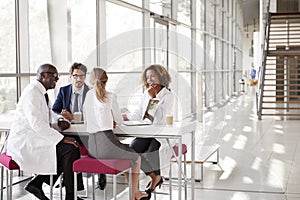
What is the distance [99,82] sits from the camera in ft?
13.1

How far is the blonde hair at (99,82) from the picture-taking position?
3.98 m

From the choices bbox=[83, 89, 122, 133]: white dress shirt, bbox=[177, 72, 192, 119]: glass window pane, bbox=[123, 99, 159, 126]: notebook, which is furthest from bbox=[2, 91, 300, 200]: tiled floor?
bbox=[83, 89, 122, 133]: white dress shirt

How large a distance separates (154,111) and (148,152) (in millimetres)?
458

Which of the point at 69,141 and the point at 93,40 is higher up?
the point at 93,40

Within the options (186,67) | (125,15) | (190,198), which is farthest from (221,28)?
(190,198)

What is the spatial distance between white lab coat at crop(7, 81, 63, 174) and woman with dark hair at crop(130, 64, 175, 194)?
2.87ft

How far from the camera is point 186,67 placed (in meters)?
12.2

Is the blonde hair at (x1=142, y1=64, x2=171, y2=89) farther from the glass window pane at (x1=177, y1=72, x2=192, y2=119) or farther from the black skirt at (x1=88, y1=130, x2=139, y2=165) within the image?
the glass window pane at (x1=177, y1=72, x2=192, y2=119)

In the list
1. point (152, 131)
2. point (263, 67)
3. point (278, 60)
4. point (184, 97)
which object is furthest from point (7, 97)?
point (278, 60)

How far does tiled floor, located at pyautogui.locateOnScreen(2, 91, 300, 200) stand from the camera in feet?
16.7

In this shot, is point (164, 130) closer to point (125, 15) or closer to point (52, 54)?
point (52, 54)

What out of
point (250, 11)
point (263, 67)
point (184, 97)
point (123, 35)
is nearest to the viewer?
point (123, 35)

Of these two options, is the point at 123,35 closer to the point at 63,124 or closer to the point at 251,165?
the point at 251,165

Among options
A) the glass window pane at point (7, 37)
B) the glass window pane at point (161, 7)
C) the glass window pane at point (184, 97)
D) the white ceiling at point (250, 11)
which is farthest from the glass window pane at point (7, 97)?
the white ceiling at point (250, 11)
